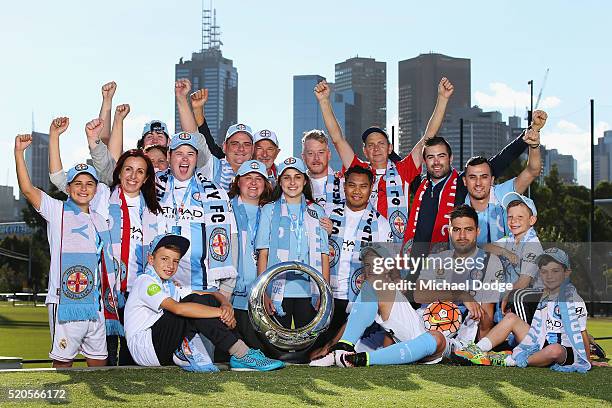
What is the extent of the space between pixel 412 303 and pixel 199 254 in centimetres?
189

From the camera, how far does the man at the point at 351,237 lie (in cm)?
766

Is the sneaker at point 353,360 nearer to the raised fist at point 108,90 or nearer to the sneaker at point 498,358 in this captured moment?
the sneaker at point 498,358

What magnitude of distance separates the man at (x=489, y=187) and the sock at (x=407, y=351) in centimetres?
106

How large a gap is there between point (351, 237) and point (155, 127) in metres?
2.16

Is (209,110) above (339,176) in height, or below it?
above

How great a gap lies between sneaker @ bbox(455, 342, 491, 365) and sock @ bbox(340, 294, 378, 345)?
0.78m

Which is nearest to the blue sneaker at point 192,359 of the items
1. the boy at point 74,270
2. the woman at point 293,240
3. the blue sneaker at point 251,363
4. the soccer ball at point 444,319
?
the blue sneaker at point 251,363

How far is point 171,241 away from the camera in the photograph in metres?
6.80

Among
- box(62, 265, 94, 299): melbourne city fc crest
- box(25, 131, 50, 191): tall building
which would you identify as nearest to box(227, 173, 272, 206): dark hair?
box(62, 265, 94, 299): melbourne city fc crest

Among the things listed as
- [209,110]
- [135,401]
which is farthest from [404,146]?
[135,401]

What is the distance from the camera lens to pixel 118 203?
23.8ft

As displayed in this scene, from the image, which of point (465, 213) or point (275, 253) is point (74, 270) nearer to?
point (275, 253)

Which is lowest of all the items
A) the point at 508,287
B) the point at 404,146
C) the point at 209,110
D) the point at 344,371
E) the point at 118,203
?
the point at 344,371

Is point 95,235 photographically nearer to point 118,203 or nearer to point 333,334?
point 118,203
